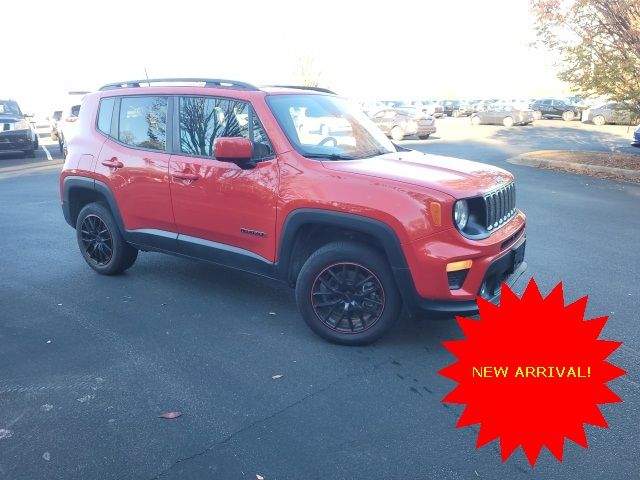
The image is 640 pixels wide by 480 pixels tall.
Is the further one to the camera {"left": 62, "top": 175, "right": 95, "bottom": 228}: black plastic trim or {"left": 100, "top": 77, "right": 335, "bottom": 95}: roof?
{"left": 62, "top": 175, "right": 95, "bottom": 228}: black plastic trim

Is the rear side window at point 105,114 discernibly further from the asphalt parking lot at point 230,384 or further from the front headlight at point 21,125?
the front headlight at point 21,125

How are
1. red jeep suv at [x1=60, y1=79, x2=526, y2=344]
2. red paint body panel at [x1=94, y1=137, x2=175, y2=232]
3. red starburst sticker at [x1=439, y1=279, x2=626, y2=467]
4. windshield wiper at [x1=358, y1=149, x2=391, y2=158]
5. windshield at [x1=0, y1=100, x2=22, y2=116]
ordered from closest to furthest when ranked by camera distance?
red starburst sticker at [x1=439, y1=279, x2=626, y2=467]
red jeep suv at [x1=60, y1=79, x2=526, y2=344]
windshield wiper at [x1=358, y1=149, x2=391, y2=158]
red paint body panel at [x1=94, y1=137, x2=175, y2=232]
windshield at [x1=0, y1=100, x2=22, y2=116]

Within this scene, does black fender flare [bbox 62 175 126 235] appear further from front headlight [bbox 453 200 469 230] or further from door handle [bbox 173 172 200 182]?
front headlight [bbox 453 200 469 230]

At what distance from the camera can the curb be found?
506 inches

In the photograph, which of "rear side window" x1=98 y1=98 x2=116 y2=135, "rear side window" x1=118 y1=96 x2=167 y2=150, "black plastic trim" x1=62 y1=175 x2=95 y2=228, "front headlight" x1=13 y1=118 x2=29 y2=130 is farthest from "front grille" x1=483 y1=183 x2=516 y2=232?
"front headlight" x1=13 y1=118 x2=29 y2=130

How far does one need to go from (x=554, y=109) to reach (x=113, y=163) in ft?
127

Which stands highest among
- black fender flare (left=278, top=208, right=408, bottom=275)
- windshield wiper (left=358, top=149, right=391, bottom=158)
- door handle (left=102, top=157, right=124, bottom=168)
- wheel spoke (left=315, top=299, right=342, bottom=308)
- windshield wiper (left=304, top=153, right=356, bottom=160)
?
windshield wiper (left=304, top=153, right=356, bottom=160)

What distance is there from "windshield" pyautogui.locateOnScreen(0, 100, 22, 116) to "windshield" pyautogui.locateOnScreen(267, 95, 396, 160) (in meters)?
16.3

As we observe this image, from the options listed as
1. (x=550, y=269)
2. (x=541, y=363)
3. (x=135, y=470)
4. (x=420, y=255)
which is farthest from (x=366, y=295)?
(x=550, y=269)

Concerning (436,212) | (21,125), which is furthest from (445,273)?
(21,125)

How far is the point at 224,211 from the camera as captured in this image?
4504mm

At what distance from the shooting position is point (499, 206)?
416 centimetres

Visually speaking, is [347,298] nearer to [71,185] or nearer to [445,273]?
[445,273]

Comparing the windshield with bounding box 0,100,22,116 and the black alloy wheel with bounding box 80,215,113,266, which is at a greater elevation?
the windshield with bounding box 0,100,22,116
